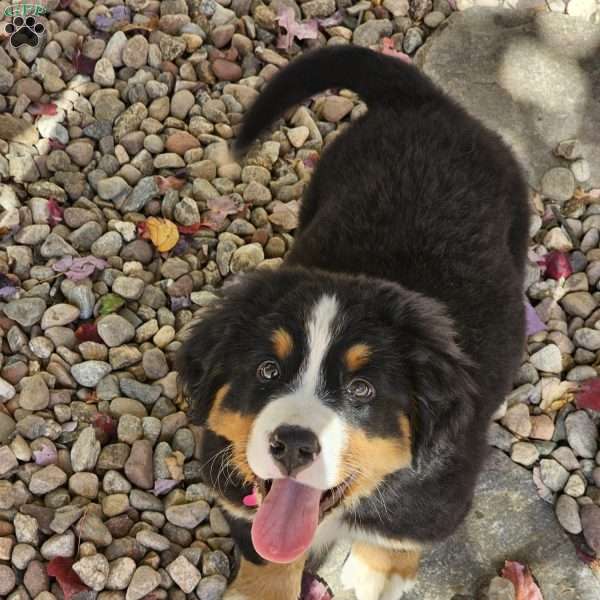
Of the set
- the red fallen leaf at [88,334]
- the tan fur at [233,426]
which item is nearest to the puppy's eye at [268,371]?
the tan fur at [233,426]

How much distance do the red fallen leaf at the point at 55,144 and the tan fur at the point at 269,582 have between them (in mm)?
2008

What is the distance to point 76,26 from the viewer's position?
4.08 meters

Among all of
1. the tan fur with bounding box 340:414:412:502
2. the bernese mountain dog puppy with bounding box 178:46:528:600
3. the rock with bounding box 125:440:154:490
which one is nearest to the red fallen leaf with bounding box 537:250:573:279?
the bernese mountain dog puppy with bounding box 178:46:528:600

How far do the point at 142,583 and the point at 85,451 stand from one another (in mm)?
509

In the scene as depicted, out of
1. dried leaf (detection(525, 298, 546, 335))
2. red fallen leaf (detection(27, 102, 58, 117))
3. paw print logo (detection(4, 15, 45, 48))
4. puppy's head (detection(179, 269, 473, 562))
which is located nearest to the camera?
puppy's head (detection(179, 269, 473, 562))

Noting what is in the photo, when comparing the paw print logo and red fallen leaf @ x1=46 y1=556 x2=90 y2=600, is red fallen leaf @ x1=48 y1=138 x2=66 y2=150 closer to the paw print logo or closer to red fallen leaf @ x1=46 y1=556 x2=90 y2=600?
the paw print logo

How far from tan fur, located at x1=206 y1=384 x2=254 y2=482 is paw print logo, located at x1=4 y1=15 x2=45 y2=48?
245 cm

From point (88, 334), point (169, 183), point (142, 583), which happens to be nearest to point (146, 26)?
point (169, 183)

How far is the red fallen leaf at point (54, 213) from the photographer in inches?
139

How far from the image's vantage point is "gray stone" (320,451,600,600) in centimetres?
288

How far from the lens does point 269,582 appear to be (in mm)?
2732

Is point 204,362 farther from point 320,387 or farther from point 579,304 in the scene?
point 579,304

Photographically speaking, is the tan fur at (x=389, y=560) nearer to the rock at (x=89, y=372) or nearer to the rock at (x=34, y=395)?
the rock at (x=89, y=372)

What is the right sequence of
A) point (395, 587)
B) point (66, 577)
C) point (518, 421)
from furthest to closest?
point (518, 421)
point (395, 587)
point (66, 577)
